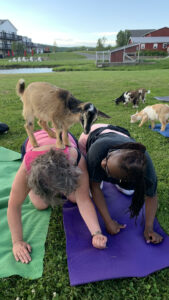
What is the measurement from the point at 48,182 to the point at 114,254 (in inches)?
45.4

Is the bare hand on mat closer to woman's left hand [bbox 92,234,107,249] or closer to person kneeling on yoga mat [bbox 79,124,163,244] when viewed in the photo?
person kneeling on yoga mat [bbox 79,124,163,244]

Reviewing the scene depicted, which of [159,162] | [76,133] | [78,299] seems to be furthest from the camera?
[76,133]

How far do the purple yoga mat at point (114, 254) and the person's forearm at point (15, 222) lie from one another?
55 cm

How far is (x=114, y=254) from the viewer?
224 centimetres

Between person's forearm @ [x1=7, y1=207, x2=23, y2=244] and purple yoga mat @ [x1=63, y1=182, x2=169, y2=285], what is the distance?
1.80 feet

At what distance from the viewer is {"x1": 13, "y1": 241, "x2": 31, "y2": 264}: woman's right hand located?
2.17m

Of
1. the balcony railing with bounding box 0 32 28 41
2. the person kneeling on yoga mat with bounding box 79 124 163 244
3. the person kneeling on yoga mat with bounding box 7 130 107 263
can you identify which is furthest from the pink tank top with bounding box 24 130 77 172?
the balcony railing with bounding box 0 32 28 41

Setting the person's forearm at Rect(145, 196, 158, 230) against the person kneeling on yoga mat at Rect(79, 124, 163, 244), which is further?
the person's forearm at Rect(145, 196, 158, 230)

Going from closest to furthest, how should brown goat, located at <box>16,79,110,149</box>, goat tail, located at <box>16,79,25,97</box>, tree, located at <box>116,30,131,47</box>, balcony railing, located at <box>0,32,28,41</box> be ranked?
brown goat, located at <box>16,79,110,149</box> < goat tail, located at <box>16,79,25,97</box> < tree, located at <box>116,30,131,47</box> < balcony railing, located at <box>0,32,28,41</box>

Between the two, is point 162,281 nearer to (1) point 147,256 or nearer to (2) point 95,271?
(1) point 147,256

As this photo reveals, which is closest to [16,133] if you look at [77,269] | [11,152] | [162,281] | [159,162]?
[11,152]

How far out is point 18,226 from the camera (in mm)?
2258

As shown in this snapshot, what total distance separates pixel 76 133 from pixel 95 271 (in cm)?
381

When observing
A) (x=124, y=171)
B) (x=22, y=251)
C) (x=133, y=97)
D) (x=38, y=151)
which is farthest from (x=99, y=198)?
(x=133, y=97)
